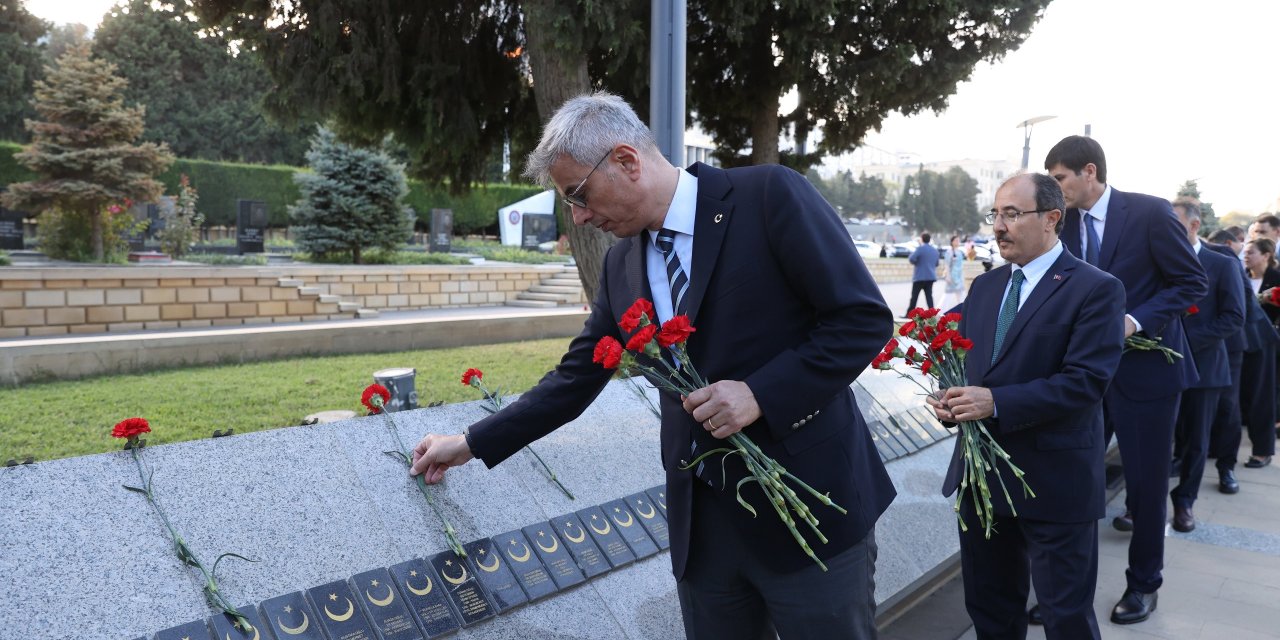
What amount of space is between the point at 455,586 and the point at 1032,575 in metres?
1.77

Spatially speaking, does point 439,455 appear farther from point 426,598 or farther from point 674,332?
point 674,332

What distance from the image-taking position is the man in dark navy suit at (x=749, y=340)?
1.67 m

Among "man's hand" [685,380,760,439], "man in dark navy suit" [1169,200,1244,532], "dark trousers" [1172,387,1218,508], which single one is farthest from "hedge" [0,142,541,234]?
"man's hand" [685,380,760,439]

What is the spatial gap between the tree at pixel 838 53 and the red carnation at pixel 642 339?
17.2 ft

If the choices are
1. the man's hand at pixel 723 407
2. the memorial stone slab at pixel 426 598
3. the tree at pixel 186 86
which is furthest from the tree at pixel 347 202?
the tree at pixel 186 86

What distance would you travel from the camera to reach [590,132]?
66.9 inches

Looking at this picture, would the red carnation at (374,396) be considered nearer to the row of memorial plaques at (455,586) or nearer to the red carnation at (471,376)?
the red carnation at (471,376)

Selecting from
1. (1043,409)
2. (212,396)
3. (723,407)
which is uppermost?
(723,407)

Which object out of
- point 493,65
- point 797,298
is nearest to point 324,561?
point 797,298

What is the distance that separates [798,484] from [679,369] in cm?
34

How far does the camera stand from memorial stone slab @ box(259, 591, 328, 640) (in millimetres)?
2150

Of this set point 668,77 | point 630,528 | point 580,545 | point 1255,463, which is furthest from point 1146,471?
point 1255,463

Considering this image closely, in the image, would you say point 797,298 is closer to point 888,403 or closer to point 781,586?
point 781,586

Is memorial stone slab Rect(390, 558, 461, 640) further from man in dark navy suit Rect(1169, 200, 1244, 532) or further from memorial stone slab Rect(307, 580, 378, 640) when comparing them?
man in dark navy suit Rect(1169, 200, 1244, 532)
